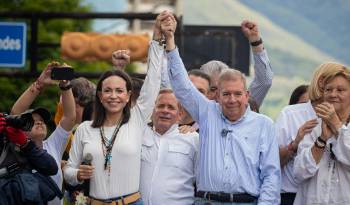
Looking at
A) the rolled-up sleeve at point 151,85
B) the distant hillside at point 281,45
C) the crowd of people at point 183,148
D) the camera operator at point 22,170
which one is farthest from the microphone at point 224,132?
the distant hillside at point 281,45

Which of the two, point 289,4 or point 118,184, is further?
point 289,4

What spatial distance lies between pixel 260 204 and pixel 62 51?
30.6 ft

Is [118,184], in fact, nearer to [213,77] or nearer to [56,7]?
[213,77]

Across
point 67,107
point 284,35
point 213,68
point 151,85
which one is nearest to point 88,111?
point 67,107

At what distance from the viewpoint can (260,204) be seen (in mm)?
7824

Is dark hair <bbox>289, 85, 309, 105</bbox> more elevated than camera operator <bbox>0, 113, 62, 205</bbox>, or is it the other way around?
dark hair <bbox>289, 85, 309, 105</bbox>

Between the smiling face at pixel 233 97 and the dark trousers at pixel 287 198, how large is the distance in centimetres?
84

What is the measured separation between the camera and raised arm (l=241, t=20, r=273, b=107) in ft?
28.6

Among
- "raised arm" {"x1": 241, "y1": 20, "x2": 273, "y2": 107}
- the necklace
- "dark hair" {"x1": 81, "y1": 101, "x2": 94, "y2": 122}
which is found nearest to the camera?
the necklace

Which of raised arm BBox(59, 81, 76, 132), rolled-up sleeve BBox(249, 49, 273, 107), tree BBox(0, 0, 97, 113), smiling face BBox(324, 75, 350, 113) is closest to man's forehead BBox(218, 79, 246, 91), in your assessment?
smiling face BBox(324, 75, 350, 113)

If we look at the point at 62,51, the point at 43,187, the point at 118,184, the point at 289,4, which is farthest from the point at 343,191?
the point at 289,4

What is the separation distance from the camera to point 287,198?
8.50 metres

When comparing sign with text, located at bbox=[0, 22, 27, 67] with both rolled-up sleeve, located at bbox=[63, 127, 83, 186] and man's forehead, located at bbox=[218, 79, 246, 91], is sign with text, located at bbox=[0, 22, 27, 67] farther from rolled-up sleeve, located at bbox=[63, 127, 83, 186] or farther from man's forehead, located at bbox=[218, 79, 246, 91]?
man's forehead, located at bbox=[218, 79, 246, 91]

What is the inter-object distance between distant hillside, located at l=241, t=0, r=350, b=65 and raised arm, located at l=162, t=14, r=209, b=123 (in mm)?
20361
